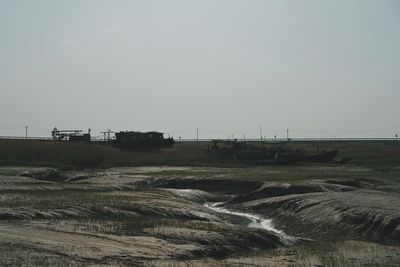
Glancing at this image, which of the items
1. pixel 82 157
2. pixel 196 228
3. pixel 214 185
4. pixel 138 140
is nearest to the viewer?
pixel 196 228

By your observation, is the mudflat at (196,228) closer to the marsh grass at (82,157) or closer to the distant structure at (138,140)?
the marsh grass at (82,157)

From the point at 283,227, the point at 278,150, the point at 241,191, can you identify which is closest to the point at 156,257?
the point at 283,227

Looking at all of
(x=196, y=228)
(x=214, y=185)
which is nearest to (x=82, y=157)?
(x=214, y=185)

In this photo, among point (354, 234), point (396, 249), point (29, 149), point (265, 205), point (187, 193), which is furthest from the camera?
point (29, 149)

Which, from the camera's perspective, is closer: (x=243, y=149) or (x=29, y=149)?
(x=29, y=149)

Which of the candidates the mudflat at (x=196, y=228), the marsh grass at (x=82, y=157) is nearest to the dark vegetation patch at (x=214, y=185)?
the mudflat at (x=196, y=228)

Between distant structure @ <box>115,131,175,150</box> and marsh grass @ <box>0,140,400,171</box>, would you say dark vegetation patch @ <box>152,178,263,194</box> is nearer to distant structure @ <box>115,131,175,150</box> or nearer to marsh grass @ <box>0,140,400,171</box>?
marsh grass @ <box>0,140,400,171</box>

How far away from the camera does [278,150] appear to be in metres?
96.9

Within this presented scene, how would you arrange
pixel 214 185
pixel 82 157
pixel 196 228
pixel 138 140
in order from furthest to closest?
pixel 138 140 < pixel 82 157 < pixel 214 185 < pixel 196 228

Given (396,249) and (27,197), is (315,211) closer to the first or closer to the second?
(396,249)

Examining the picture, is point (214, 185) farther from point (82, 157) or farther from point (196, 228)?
point (82, 157)

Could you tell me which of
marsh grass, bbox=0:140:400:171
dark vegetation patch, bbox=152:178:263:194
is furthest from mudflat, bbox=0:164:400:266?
marsh grass, bbox=0:140:400:171

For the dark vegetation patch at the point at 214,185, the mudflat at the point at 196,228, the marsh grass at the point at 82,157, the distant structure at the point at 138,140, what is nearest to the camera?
the mudflat at the point at 196,228

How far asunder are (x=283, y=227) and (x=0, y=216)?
16996 mm
